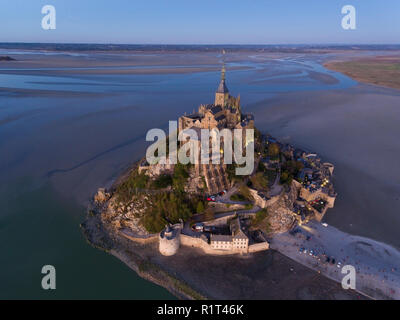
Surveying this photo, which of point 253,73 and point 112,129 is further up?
point 253,73

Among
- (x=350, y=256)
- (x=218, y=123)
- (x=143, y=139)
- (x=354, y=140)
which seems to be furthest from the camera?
(x=354, y=140)

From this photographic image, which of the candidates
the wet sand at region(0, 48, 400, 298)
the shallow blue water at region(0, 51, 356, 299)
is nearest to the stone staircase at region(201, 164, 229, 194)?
the wet sand at region(0, 48, 400, 298)

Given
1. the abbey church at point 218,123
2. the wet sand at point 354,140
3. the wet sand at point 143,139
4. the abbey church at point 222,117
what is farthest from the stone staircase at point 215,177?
the wet sand at point 354,140

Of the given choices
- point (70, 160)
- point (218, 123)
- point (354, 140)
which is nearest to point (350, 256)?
point (218, 123)

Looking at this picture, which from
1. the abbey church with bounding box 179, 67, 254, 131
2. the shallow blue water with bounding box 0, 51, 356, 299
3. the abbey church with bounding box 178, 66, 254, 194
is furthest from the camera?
the abbey church with bounding box 179, 67, 254, 131

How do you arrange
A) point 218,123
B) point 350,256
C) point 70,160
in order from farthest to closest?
point 70,160 < point 218,123 < point 350,256

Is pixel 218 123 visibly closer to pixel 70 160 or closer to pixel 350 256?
pixel 350 256

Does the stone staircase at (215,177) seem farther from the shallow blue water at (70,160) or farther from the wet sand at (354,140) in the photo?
the wet sand at (354,140)

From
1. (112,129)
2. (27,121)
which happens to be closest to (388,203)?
(112,129)

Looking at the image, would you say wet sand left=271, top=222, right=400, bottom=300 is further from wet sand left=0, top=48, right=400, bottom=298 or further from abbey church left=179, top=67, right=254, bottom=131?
abbey church left=179, top=67, right=254, bottom=131

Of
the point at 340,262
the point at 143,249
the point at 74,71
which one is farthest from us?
the point at 74,71

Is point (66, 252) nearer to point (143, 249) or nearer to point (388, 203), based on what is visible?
point (143, 249)
